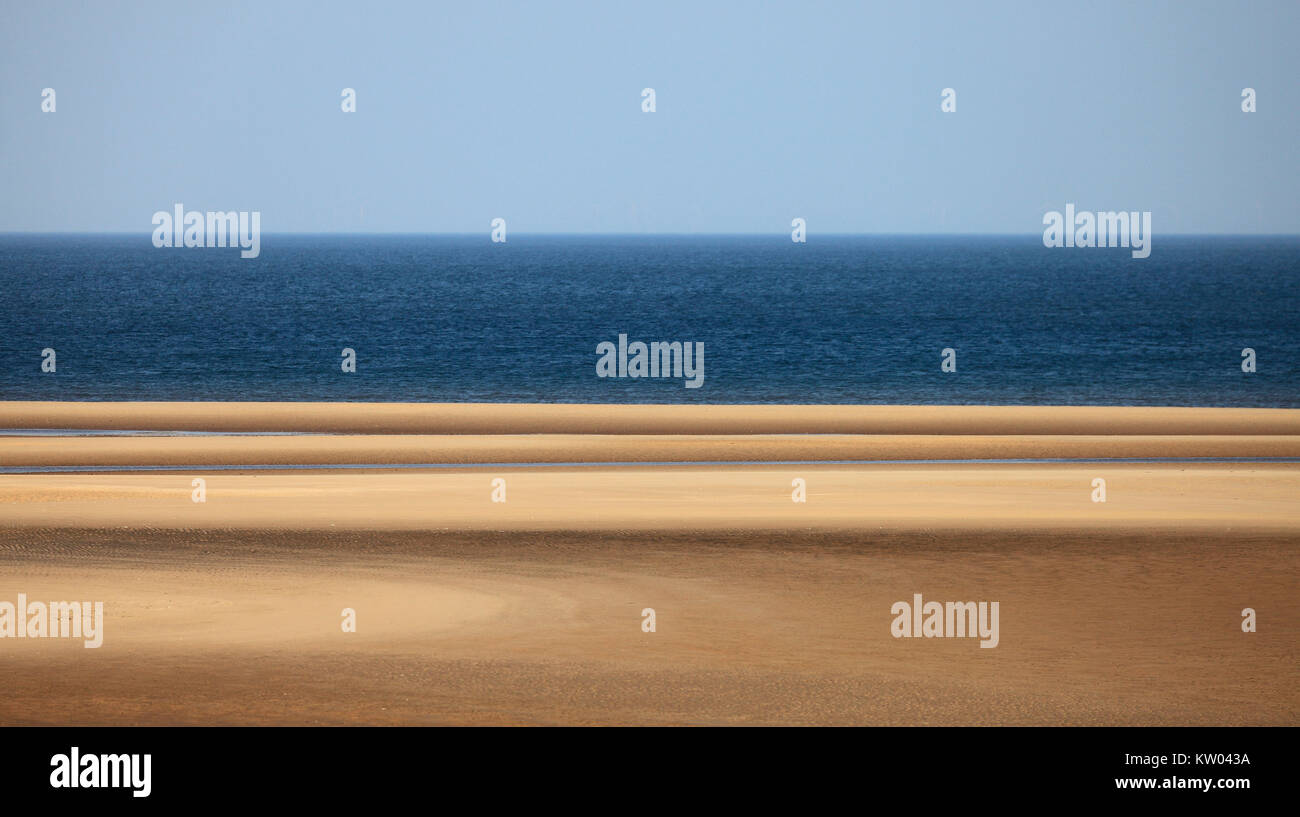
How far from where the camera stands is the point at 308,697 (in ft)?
39.1

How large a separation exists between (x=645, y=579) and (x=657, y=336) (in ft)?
182

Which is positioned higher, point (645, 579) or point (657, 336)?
point (657, 336)

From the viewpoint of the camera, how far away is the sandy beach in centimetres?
1208

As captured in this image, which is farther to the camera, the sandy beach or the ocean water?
the ocean water

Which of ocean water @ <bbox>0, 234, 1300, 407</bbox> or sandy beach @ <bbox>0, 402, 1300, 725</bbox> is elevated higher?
ocean water @ <bbox>0, 234, 1300, 407</bbox>

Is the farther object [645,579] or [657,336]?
[657,336]

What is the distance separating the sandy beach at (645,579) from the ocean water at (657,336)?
17247 millimetres

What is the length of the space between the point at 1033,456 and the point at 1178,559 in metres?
10.2

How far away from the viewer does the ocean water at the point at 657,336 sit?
45906 mm

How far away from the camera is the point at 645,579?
53.1ft

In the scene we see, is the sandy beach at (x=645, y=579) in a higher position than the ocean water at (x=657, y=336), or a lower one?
lower

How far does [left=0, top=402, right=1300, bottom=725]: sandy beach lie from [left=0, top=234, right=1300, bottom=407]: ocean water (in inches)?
679

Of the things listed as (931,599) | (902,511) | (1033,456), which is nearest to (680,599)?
(931,599)

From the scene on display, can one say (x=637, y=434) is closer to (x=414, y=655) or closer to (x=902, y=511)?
(x=902, y=511)
